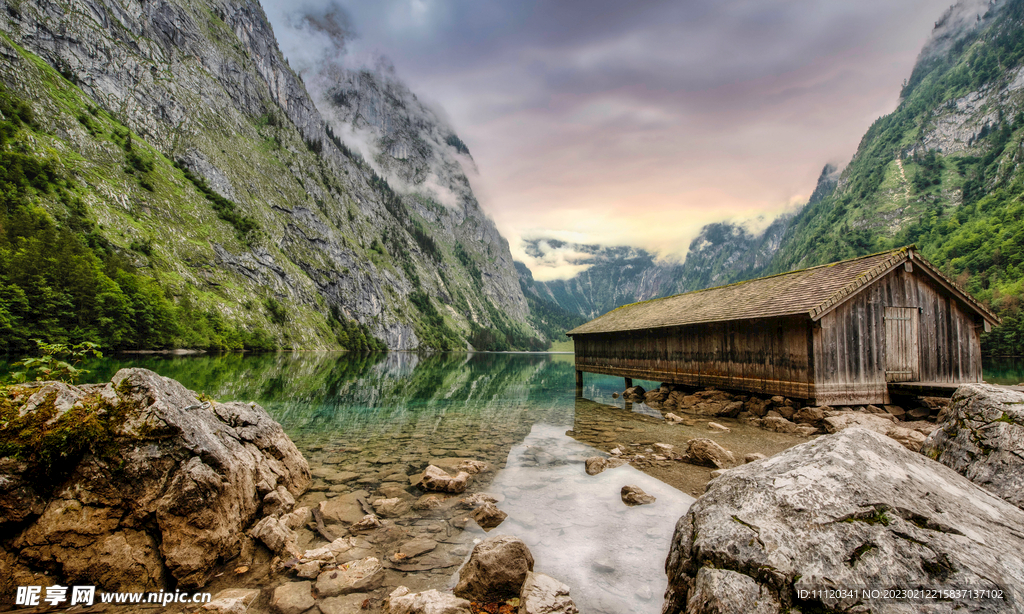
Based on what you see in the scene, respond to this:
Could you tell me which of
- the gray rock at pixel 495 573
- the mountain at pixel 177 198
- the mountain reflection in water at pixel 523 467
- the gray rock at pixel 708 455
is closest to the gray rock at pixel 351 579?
the mountain reflection in water at pixel 523 467

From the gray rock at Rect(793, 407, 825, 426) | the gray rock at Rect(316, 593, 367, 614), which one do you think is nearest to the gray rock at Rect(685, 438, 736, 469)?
the gray rock at Rect(793, 407, 825, 426)

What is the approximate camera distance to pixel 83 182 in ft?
244

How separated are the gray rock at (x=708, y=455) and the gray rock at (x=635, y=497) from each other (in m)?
3.33

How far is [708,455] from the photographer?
466 inches

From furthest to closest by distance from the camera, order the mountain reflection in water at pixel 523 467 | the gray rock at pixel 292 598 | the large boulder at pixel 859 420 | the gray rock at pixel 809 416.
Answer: the gray rock at pixel 809 416
the large boulder at pixel 859 420
the mountain reflection in water at pixel 523 467
the gray rock at pixel 292 598

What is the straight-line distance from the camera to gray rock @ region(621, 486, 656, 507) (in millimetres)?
9227

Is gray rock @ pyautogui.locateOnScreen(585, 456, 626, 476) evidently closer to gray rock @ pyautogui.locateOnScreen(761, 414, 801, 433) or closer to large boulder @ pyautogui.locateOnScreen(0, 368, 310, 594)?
gray rock @ pyautogui.locateOnScreen(761, 414, 801, 433)

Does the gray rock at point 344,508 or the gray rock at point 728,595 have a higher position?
the gray rock at point 728,595

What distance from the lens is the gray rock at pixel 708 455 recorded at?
1159 centimetres

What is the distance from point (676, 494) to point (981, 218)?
147 m

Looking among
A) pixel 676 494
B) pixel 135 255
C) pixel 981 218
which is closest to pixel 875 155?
pixel 981 218

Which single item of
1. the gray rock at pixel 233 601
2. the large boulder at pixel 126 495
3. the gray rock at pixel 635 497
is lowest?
the gray rock at pixel 635 497

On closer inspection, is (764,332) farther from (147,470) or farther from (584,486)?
(147,470)

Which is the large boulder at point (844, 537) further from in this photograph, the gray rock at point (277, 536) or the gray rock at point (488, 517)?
the gray rock at point (277, 536)
